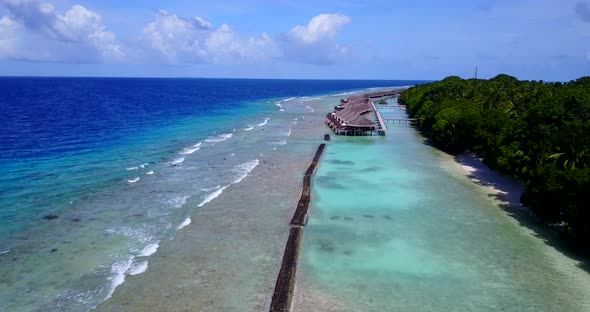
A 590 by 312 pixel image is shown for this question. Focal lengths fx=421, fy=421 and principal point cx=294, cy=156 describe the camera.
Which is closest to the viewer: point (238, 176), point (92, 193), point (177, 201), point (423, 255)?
point (423, 255)

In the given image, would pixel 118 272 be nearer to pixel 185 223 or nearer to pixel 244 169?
pixel 185 223

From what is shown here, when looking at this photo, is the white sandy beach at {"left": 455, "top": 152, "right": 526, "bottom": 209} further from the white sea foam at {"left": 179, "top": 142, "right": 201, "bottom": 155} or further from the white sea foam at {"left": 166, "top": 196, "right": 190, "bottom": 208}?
the white sea foam at {"left": 179, "top": 142, "right": 201, "bottom": 155}

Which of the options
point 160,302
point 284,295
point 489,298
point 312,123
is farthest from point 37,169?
point 312,123

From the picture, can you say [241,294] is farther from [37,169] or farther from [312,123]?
[312,123]

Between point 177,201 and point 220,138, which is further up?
point 220,138

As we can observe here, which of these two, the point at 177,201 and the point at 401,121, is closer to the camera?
the point at 177,201

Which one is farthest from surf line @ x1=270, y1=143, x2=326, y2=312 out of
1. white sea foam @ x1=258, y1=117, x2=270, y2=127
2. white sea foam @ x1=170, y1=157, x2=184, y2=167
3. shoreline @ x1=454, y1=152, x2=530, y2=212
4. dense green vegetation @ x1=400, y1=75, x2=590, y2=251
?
white sea foam @ x1=258, y1=117, x2=270, y2=127

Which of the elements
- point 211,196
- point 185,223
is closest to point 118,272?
point 185,223
